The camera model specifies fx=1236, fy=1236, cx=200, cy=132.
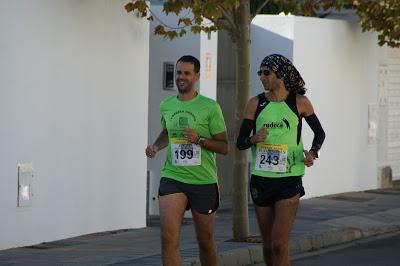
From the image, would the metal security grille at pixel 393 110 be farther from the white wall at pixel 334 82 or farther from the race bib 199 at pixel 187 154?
the race bib 199 at pixel 187 154

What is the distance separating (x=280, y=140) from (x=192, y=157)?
0.72 metres

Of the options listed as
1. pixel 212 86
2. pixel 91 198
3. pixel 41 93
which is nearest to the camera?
pixel 41 93

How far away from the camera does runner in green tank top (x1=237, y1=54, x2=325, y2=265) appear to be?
9.45 metres

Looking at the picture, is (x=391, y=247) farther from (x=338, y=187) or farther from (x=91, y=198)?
(x=338, y=187)

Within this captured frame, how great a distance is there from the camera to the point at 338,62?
71.1 feet

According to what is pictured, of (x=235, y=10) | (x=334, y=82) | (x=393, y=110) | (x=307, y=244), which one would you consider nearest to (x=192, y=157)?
(x=235, y=10)

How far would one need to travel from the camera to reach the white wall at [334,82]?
20.0 m

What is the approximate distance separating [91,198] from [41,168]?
1.21m

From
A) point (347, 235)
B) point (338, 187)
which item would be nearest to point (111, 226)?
point (347, 235)

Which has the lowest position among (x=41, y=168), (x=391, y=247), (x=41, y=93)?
(x=391, y=247)

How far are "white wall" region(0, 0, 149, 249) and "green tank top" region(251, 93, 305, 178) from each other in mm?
3930

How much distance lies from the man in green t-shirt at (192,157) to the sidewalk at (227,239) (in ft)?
6.42

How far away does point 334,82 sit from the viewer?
21.5 m

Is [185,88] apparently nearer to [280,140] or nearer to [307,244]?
[280,140]
